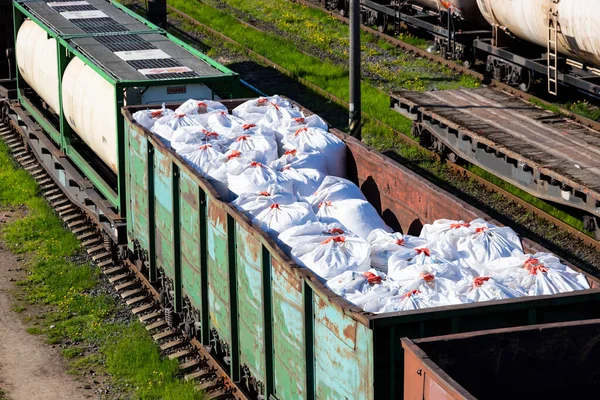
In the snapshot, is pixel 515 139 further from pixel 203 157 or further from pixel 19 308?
pixel 19 308

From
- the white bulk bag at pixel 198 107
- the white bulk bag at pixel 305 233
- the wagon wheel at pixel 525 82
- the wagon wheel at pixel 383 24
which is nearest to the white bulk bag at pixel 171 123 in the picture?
the white bulk bag at pixel 198 107

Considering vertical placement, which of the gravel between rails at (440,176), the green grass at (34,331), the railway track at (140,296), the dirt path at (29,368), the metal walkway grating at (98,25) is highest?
the metal walkway grating at (98,25)

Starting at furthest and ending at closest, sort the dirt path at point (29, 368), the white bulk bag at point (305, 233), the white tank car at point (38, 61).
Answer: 1. the white tank car at point (38, 61)
2. the dirt path at point (29, 368)
3. the white bulk bag at point (305, 233)

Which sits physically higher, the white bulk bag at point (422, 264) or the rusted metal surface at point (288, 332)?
the white bulk bag at point (422, 264)

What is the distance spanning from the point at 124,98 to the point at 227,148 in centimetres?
270

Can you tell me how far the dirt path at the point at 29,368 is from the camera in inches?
454

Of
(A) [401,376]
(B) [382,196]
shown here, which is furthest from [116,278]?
(A) [401,376]

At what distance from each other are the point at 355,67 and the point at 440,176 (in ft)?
7.80

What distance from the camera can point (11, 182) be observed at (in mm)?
18391

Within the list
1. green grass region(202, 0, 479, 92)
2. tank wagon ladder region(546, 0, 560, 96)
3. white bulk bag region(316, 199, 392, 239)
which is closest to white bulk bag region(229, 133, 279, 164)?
white bulk bag region(316, 199, 392, 239)

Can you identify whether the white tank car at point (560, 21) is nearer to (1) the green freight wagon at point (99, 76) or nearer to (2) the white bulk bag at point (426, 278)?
(1) the green freight wagon at point (99, 76)

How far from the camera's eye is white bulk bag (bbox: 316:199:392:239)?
9.92m

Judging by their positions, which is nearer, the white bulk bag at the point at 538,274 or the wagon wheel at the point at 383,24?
the white bulk bag at the point at 538,274

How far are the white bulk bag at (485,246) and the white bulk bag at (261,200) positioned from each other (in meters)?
2.00
